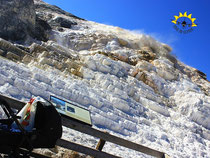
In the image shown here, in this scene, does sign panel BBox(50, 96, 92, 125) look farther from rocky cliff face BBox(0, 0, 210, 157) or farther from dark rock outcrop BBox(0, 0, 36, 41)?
dark rock outcrop BBox(0, 0, 36, 41)

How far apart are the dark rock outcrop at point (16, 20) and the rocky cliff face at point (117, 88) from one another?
0.62 feet

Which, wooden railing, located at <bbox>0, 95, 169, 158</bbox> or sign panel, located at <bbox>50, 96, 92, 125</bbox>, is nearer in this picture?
wooden railing, located at <bbox>0, 95, 169, 158</bbox>

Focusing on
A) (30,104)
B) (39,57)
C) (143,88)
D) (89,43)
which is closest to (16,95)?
(30,104)

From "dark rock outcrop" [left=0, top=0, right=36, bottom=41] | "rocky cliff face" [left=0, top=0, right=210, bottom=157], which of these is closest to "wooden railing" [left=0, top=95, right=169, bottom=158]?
"rocky cliff face" [left=0, top=0, right=210, bottom=157]

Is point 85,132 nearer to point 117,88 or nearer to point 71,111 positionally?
point 71,111

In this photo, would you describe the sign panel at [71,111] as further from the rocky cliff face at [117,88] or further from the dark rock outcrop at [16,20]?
the dark rock outcrop at [16,20]

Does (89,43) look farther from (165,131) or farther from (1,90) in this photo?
(1,90)

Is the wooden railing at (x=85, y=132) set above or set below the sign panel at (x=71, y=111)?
below

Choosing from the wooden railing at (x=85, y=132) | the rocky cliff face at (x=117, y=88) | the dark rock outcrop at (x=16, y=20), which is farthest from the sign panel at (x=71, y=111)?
the dark rock outcrop at (x=16, y=20)

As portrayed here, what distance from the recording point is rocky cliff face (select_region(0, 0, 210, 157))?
777cm

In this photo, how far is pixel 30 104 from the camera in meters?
2.66

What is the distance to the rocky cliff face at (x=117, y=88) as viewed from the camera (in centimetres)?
777

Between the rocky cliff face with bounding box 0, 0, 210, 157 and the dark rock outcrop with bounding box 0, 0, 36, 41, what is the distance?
189 millimetres

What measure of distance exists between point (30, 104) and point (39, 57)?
913 cm
